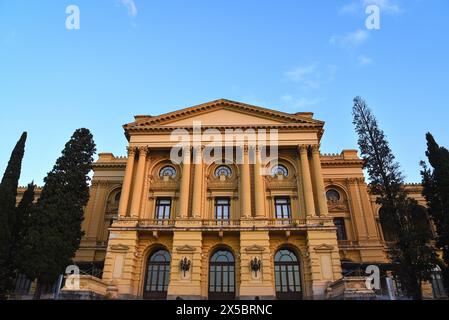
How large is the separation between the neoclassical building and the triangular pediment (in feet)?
0.31

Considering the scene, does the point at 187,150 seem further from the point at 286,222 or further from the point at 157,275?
the point at 157,275

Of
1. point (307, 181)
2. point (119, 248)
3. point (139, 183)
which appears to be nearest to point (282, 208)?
point (307, 181)

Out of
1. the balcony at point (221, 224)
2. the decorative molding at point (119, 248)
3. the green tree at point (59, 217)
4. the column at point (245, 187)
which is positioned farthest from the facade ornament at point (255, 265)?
the green tree at point (59, 217)

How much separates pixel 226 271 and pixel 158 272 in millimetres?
5558

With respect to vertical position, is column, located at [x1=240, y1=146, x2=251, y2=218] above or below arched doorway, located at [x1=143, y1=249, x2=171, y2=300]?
above

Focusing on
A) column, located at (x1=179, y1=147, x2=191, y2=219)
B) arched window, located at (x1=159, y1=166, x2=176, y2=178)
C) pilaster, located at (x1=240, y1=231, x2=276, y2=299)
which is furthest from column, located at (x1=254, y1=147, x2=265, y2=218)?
arched window, located at (x1=159, y1=166, x2=176, y2=178)

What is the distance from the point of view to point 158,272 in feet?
90.7

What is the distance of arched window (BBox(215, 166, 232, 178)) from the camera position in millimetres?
32156

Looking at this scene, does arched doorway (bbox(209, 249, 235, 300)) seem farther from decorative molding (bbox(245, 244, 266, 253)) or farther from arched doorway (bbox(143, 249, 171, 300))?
arched doorway (bbox(143, 249, 171, 300))

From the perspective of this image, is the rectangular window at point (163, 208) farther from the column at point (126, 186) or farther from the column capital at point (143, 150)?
the column capital at point (143, 150)
